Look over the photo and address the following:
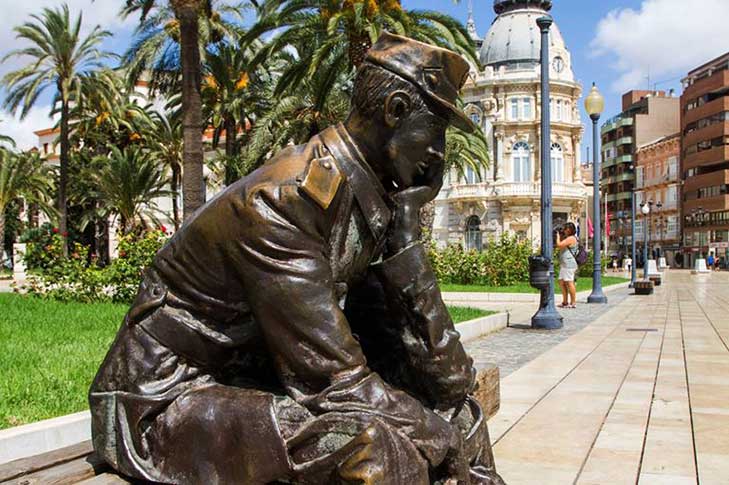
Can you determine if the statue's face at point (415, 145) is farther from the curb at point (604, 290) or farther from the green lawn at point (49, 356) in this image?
the curb at point (604, 290)

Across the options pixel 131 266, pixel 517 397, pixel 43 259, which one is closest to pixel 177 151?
pixel 43 259

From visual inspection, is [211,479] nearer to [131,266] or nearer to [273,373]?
[273,373]

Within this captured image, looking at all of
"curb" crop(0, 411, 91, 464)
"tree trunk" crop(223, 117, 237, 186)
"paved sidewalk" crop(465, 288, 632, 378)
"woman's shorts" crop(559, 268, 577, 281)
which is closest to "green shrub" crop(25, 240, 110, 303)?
"paved sidewalk" crop(465, 288, 632, 378)

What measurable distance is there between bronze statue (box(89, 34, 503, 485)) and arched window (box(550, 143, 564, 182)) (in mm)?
54370

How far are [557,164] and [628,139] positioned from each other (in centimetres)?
3974

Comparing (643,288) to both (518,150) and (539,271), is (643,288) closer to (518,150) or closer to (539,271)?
(539,271)

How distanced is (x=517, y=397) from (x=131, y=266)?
9377 millimetres

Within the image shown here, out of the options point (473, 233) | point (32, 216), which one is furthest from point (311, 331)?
point (32, 216)

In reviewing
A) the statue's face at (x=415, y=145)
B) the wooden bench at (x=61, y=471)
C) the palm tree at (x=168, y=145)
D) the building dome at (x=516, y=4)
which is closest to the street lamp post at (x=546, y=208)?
the statue's face at (x=415, y=145)

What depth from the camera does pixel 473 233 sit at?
5628 centimetres

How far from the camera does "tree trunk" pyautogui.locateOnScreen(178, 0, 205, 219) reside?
40.6 feet

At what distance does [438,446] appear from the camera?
202 centimetres

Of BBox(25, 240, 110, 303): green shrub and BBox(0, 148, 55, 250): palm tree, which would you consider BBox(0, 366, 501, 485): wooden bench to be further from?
BBox(0, 148, 55, 250): palm tree

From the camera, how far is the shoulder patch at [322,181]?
→ 2.03m
